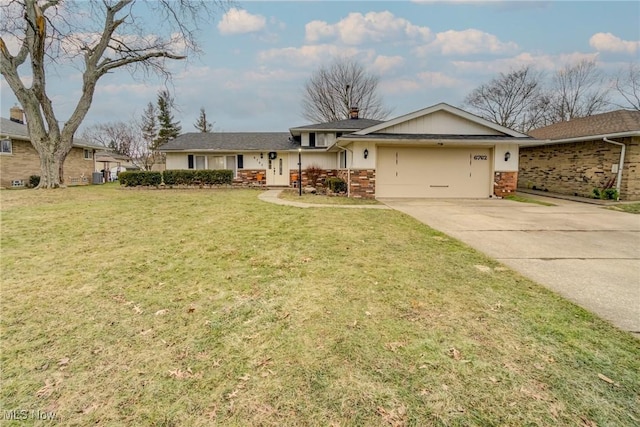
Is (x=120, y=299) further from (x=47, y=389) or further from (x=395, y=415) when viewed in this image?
(x=395, y=415)

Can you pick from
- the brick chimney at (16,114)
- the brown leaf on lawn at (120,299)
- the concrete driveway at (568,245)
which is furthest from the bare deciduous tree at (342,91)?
the brown leaf on lawn at (120,299)

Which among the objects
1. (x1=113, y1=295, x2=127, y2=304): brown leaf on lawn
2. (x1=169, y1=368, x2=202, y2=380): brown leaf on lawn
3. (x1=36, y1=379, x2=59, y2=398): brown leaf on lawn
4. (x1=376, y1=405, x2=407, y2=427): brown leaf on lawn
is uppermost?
(x1=113, y1=295, x2=127, y2=304): brown leaf on lawn

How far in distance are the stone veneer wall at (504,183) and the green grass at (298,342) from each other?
10016mm

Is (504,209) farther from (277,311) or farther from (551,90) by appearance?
(551,90)

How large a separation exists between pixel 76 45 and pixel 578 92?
36599 millimetres

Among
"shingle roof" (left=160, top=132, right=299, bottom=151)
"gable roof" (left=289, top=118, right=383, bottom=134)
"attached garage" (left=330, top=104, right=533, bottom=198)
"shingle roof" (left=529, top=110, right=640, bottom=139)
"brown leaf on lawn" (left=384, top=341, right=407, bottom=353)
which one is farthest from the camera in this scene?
"shingle roof" (left=160, top=132, right=299, bottom=151)

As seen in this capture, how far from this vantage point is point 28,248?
4891 millimetres

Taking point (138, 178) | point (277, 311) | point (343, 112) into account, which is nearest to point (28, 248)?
point (277, 311)

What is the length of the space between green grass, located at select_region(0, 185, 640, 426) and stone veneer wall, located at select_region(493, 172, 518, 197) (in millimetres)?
10016

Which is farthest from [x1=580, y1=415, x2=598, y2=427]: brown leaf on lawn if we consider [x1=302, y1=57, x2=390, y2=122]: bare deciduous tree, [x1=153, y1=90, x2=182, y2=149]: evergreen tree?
[x1=153, y1=90, x2=182, y2=149]: evergreen tree

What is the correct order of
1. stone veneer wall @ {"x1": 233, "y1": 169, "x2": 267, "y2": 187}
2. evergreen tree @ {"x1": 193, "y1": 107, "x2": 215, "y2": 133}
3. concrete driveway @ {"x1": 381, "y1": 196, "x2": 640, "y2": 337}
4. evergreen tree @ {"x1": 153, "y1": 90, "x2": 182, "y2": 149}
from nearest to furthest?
concrete driveway @ {"x1": 381, "y1": 196, "x2": 640, "y2": 337} → stone veneer wall @ {"x1": 233, "y1": 169, "x2": 267, "y2": 187} → evergreen tree @ {"x1": 153, "y1": 90, "x2": 182, "y2": 149} → evergreen tree @ {"x1": 193, "y1": 107, "x2": 215, "y2": 133}

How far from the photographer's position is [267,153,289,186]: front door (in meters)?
20.0

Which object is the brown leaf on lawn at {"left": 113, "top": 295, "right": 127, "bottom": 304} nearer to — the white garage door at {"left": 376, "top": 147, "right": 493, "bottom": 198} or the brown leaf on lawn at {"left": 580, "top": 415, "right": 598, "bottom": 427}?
the brown leaf on lawn at {"left": 580, "top": 415, "right": 598, "bottom": 427}

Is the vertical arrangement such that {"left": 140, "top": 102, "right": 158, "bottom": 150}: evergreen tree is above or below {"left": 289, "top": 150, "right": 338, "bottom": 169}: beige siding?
above
